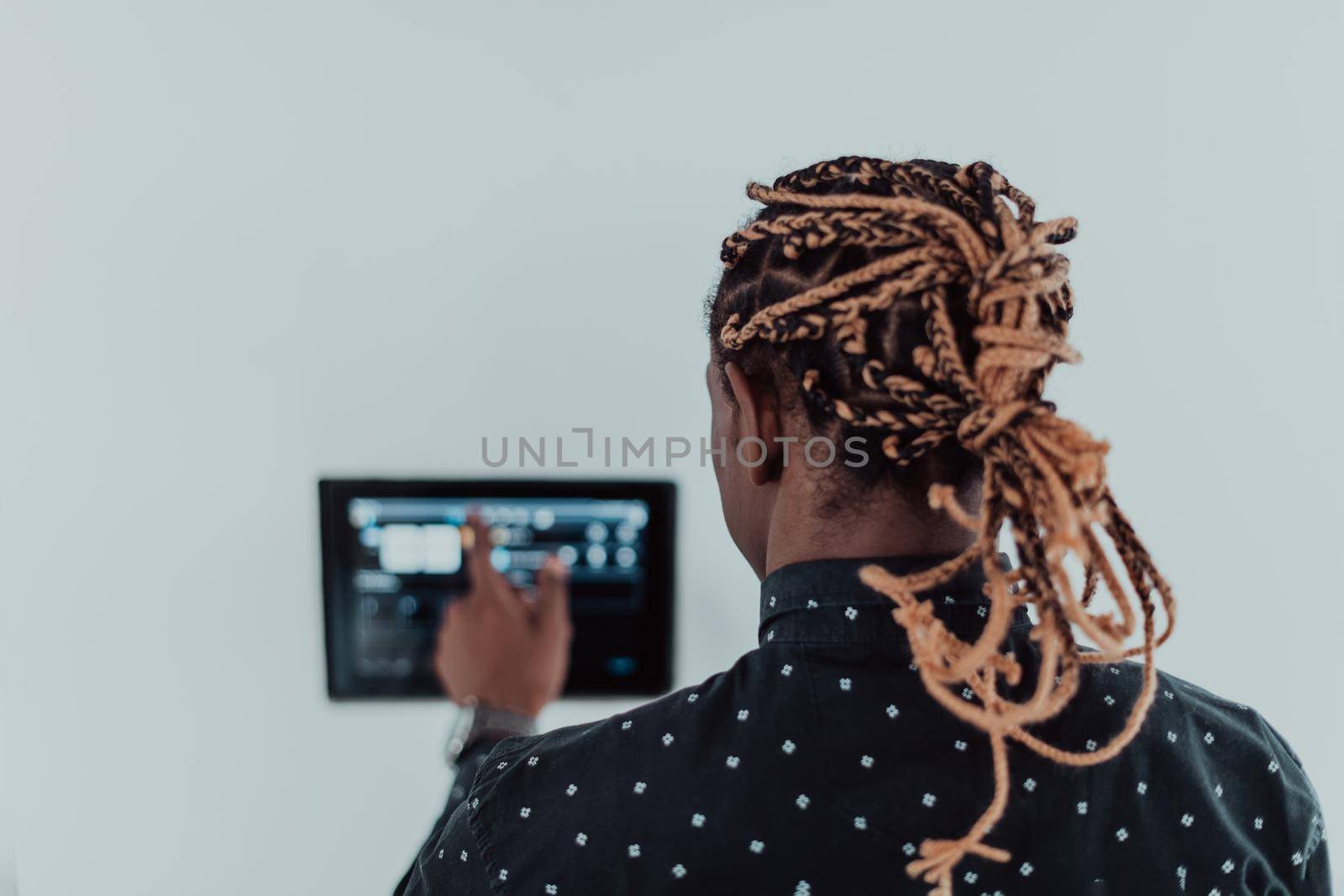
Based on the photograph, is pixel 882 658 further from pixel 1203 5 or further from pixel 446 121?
pixel 1203 5

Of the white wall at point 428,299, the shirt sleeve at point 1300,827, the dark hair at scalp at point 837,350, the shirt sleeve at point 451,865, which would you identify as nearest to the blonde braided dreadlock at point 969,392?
the dark hair at scalp at point 837,350

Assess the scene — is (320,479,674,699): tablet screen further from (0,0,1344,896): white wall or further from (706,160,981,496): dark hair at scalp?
(706,160,981,496): dark hair at scalp

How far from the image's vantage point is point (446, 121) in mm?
1030

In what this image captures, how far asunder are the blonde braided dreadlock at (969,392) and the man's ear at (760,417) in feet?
0.11

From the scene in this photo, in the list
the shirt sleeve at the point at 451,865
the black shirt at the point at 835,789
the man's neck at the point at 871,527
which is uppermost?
the man's neck at the point at 871,527

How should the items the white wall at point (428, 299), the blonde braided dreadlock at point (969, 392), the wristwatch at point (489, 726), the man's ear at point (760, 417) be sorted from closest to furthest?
the blonde braided dreadlock at point (969, 392) < the man's ear at point (760, 417) < the wristwatch at point (489, 726) < the white wall at point (428, 299)

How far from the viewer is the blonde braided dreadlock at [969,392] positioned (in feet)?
1.71

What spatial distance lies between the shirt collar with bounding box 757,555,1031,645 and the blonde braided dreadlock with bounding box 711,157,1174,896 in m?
0.02

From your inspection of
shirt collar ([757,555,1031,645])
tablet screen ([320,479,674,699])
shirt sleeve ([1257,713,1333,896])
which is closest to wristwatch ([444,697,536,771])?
tablet screen ([320,479,674,699])

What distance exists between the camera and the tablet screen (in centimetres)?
107

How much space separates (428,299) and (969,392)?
0.73 m

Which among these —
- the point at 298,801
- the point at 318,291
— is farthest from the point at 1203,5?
the point at 298,801

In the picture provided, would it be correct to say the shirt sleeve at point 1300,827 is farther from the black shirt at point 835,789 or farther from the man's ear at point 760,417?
the man's ear at point 760,417

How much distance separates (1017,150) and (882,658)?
0.74 meters
